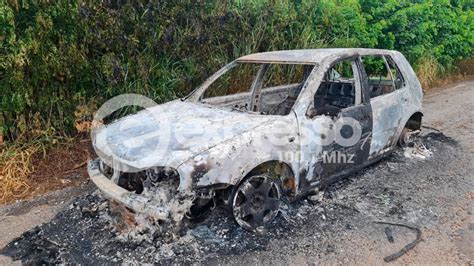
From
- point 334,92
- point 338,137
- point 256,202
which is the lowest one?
point 256,202

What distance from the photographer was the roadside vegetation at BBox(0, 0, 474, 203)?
480cm

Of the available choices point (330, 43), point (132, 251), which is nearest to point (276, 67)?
point (330, 43)

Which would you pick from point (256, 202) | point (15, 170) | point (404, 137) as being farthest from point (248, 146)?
point (15, 170)

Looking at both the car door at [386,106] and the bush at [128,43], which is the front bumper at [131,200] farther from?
the car door at [386,106]

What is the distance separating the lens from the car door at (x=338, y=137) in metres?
3.75

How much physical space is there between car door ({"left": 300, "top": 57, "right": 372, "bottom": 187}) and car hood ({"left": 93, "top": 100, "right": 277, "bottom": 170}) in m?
0.48

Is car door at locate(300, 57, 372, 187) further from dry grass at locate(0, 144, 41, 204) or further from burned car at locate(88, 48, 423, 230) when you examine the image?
dry grass at locate(0, 144, 41, 204)

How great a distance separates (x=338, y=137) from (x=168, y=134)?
169cm

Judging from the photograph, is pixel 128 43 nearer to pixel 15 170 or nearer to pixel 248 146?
pixel 15 170

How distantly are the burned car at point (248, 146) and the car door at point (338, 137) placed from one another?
1 centimetres

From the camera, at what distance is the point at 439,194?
4223mm

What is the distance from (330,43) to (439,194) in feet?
14.3

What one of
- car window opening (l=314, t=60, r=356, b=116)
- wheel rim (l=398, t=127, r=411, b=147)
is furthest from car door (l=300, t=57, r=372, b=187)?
wheel rim (l=398, t=127, r=411, b=147)

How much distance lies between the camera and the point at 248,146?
3307 mm
